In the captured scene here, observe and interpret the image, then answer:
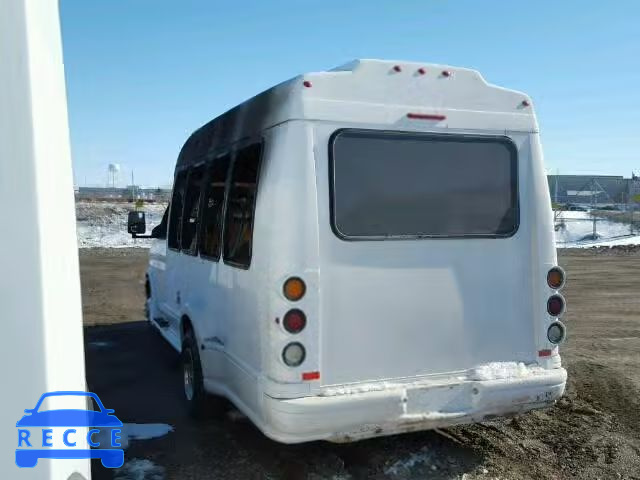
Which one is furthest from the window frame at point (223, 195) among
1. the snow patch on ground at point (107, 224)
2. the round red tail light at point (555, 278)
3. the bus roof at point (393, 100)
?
the snow patch on ground at point (107, 224)

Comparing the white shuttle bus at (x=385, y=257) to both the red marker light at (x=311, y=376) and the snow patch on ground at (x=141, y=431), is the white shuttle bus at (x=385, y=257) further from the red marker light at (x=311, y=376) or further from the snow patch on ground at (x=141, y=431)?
the snow patch on ground at (x=141, y=431)

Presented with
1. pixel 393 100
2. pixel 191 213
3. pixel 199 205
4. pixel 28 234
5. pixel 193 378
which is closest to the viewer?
pixel 28 234

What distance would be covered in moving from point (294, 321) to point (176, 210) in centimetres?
346

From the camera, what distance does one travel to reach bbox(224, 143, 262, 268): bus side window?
4402 mm

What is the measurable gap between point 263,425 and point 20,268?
2523 mm

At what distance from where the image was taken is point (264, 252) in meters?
4.07

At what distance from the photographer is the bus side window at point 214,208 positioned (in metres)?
5.16

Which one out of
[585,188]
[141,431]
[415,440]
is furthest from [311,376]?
[585,188]

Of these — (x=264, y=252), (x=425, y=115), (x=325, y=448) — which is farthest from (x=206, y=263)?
(x=425, y=115)

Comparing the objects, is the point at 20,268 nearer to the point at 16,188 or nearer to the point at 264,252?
the point at 16,188

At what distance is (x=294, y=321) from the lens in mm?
3979

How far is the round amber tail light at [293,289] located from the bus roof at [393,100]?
106 centimetres

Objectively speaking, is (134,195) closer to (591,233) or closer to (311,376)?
(591,233)

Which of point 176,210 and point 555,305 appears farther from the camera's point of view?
point 176,210
